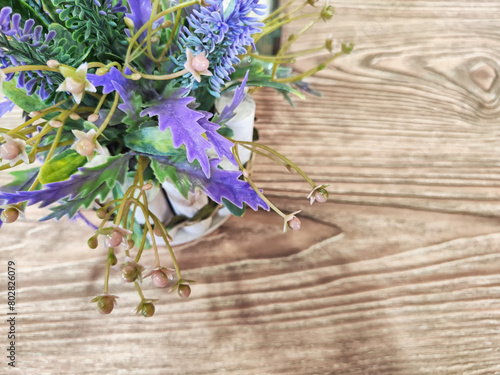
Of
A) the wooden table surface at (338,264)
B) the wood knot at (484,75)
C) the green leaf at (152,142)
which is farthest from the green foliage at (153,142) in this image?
the wood knot at (484,75)

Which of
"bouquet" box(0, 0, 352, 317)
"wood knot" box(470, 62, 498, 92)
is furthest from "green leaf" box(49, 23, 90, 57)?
"wood knot" box(470, 62, 498, 92)

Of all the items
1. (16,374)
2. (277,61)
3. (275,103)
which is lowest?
(16,374)

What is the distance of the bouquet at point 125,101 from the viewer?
0.54 feet

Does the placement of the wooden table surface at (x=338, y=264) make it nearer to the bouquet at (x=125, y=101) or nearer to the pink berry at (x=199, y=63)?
the bouquet at (x=125, y=101)

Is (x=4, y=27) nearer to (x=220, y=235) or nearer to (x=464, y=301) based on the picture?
(x=220, y=235)

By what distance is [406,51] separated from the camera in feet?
1.51

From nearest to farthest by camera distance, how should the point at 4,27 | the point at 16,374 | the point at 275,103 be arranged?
the point at 4,27
the point at 16,374
the point at 275,103

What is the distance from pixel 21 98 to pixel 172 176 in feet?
0.31

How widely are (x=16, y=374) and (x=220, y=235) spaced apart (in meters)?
0.19

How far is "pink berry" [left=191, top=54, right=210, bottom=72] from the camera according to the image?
0.15 m

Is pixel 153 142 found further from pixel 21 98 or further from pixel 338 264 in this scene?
pixel 338 264

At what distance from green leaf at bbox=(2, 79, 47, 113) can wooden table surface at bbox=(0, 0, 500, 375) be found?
6.3 inches

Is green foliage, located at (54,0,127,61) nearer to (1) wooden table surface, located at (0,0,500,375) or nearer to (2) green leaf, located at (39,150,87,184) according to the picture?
(2) green leaf, located at (39,150,87,184)

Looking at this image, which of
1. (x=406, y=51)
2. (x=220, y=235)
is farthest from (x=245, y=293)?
(x=406, y=51)
